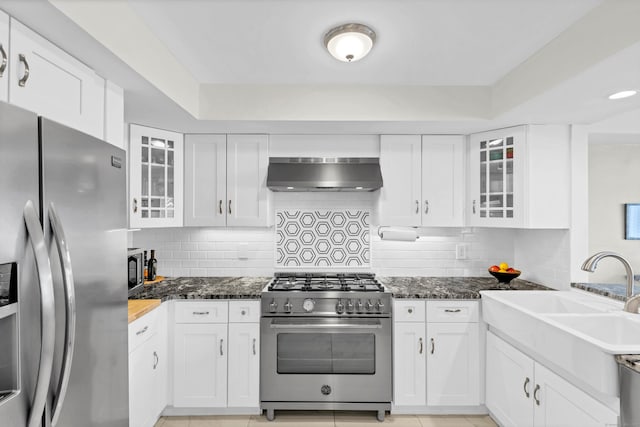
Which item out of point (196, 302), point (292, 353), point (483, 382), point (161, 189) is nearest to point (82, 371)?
point (196, 302)

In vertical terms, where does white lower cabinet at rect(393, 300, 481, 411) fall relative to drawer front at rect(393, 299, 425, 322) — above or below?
below

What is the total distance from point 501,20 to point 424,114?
3.01 feet

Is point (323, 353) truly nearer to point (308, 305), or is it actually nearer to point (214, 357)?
point (308, 305)

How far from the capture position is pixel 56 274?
112 centimetres

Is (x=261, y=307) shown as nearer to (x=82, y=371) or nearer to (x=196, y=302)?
(x=196, y=302)

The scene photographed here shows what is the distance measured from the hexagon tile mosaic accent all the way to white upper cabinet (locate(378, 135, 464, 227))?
0.40 m

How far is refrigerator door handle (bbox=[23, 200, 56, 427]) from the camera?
1.02m

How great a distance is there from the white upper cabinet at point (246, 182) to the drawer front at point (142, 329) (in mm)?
956

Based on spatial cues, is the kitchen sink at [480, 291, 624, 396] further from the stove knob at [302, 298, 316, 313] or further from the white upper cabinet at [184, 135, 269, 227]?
the white upper cabinet at [184, 135, 269, 227]

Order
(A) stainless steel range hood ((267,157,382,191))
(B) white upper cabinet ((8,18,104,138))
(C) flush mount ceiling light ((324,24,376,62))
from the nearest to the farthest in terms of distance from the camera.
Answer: (B) white upper cabinet ((8,18,104,138)), (C) flush mount ceiling light ((324,24,376,62)), (A) stainless steel range hood ((267,157,382,191))

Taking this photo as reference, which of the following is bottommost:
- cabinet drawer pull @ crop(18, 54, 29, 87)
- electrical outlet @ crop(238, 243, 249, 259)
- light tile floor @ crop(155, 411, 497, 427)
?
light tile floor @ crop(155, 411, 497, 427)

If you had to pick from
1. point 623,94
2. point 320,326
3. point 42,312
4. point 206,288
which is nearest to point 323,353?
point 320,326

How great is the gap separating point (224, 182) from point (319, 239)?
1.00 metres

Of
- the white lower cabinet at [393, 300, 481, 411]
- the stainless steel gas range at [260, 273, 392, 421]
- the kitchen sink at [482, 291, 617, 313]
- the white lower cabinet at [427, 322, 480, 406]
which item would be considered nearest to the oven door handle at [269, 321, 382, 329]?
the stainless steel gas range at [260, 273, 392, 421]
